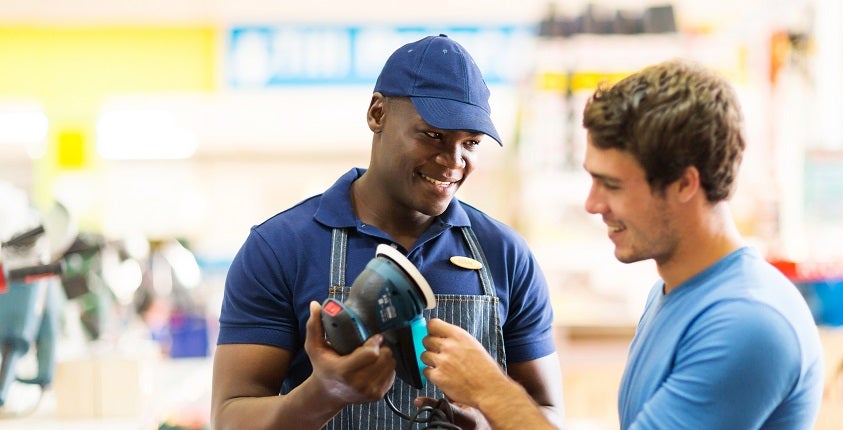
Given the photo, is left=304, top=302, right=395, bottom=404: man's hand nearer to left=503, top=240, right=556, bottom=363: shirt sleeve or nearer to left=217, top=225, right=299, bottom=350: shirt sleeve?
left=217, top=225, right=299, bottom=350: shirt sleeve

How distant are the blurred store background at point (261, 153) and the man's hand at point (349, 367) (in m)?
1.40

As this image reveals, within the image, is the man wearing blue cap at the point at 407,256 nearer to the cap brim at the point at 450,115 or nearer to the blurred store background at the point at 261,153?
the cap brim at the point at 450,115

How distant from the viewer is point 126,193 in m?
7.76

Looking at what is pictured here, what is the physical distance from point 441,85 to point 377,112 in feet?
0.49

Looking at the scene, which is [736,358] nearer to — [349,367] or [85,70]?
[349,367]

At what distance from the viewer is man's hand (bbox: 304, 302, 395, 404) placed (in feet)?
4.68

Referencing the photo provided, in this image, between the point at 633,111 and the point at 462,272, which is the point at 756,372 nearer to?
the point at 633,111

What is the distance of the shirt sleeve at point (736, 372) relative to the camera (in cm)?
126

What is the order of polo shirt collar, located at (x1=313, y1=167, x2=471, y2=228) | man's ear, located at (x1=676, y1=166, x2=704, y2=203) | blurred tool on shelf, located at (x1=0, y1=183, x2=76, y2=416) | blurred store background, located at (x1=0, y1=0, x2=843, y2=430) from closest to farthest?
1. man's ear, located at (x1=676, y1=166, x2=704, y2=203)
2. polo shirt collar, located at (x1=313, y1=167, x2=471, y2=228)
3. blurred tool on shelf, located at (x1=0, y1=183, x2=76, y2=416)
4. blurred store background, located at (x1=0, y1=0, x2=843, y2=430)

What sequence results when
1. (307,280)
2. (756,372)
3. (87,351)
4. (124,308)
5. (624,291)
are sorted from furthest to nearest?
(624,291) → (124,308) → (87,351) → (307,280) → (756,372)

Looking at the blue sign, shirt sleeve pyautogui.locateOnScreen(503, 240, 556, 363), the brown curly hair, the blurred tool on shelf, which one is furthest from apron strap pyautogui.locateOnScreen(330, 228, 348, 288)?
the blue sign

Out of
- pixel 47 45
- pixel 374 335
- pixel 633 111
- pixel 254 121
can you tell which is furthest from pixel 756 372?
pixel 47 45

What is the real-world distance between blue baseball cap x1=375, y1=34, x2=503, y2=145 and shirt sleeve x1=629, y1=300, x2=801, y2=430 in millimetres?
558

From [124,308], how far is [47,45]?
4.97 m
